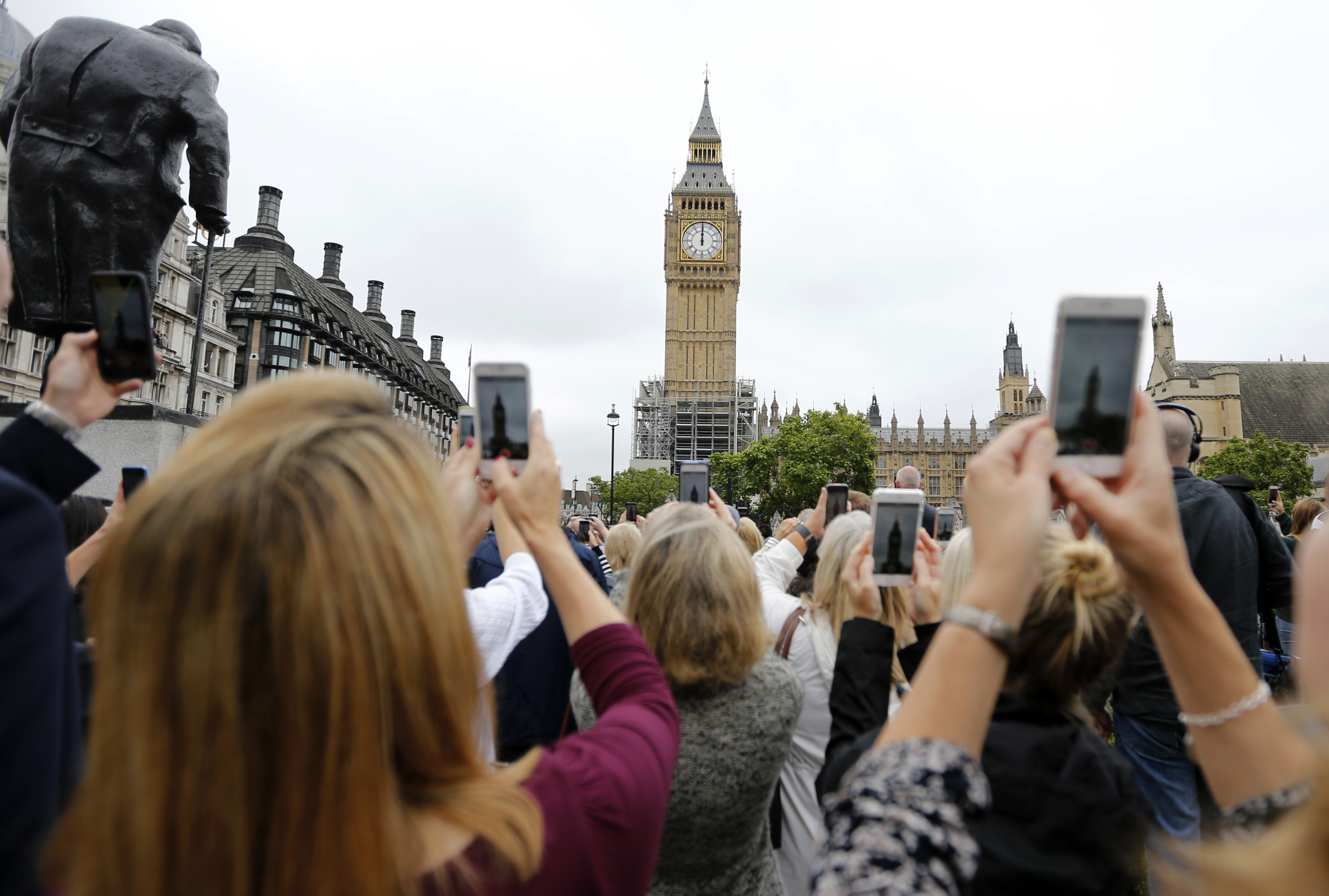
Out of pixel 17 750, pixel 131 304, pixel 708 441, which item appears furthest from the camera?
pixel 708 441

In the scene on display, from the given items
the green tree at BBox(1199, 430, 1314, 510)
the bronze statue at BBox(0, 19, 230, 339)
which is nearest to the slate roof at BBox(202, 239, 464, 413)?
the bronze statue at BBox(0, 19, 230, 339)

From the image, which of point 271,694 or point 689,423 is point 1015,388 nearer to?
point 689,423

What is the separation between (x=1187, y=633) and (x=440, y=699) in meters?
1.28

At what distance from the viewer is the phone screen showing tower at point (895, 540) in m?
2.32

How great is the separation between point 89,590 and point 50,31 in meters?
6.17

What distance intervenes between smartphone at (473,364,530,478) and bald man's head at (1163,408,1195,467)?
356 cm

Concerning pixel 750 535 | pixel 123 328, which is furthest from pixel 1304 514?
pixel 123 328

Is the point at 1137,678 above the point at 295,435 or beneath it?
beneath

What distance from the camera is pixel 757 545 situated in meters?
6.96

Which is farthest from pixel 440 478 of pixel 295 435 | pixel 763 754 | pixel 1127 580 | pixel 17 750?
pixel 763 754

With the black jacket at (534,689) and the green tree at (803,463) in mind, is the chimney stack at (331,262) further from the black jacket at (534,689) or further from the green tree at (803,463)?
the black jacket at (534,689)

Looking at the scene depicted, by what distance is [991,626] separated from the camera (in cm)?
118

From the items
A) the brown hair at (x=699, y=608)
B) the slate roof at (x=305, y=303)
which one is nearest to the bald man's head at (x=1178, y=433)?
the brown hair at (x=699, y=608)

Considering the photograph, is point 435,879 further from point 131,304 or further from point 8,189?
point 8,189
